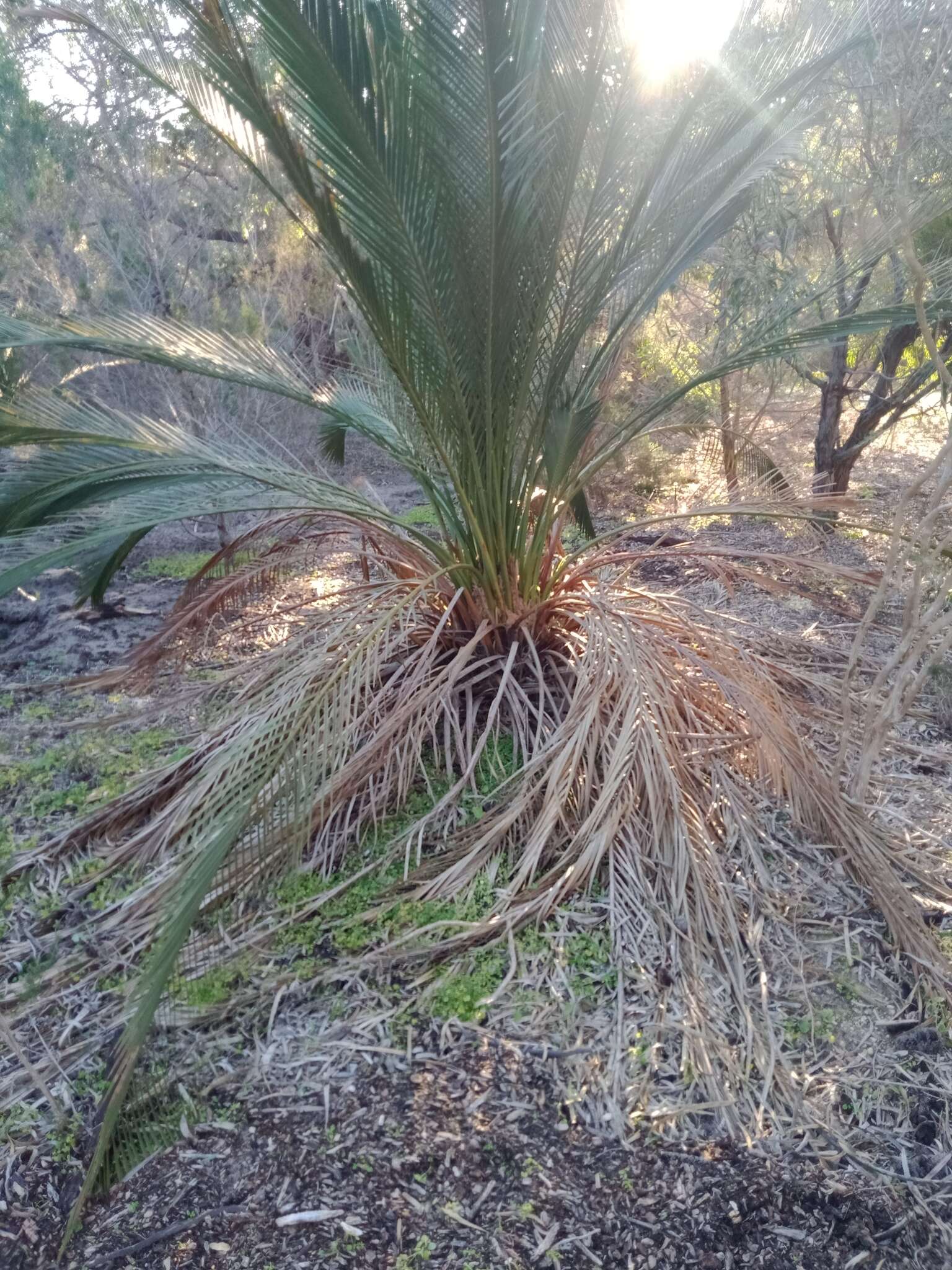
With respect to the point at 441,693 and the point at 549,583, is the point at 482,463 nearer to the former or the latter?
the point at 549,583

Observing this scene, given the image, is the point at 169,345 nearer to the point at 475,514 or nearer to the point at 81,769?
the point at 475,514

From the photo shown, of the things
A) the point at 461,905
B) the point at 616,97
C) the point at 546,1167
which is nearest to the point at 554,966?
the point at 461,905

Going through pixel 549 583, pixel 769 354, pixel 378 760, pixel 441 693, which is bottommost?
pixel 378 760

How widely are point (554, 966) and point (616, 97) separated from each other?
87.5 inches

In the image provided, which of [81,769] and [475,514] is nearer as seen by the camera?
[475,514]

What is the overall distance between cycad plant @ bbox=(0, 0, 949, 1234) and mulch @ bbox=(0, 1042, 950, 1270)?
8.9 inches

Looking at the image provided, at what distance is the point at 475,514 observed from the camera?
9.29 ft

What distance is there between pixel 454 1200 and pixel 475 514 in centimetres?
180

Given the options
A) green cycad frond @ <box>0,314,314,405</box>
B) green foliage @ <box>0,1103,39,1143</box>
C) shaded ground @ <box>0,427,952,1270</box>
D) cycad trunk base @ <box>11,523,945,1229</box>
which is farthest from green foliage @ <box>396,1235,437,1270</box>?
green cycad frond @ <box>0,314,314,405</box>

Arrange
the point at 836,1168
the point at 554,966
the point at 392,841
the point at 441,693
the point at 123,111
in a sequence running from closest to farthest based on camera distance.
→ the point at 836,1168
the point at 554,966
the point at 392,841
the point at 441,693
the point at 123,111

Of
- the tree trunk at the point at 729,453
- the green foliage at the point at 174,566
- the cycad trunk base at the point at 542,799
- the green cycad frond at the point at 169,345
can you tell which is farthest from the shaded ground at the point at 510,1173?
the green foliage at the point at 174,566

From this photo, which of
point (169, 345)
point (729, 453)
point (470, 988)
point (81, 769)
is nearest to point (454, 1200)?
point (470, 988)

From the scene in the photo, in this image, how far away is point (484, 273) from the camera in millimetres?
2438

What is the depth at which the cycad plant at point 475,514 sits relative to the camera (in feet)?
7.06
